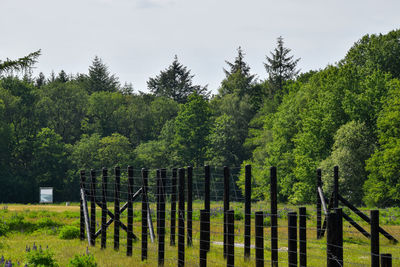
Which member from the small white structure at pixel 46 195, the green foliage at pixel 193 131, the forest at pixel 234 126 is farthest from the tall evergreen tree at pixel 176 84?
the small white structure at pixel 46 195

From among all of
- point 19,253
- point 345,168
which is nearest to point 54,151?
point 345,168

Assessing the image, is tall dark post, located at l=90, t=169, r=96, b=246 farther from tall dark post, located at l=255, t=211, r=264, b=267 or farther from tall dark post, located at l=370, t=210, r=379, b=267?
tall dark post, located at l=370, t=210, r=379, b=267

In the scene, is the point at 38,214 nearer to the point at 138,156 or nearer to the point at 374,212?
the point at 374,212

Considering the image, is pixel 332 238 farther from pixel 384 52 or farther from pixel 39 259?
pixel 384 52

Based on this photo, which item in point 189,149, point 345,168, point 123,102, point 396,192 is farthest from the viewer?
point 123,102

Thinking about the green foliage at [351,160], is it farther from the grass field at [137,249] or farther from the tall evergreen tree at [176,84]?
the tall evergreen tree at [176,84]

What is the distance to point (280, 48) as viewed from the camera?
77.9m

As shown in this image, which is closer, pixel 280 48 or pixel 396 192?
pixel 396 192

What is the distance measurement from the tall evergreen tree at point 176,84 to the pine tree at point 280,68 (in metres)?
26.2

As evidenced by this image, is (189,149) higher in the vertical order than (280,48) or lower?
lower

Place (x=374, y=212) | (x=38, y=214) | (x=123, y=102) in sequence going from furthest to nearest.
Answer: (x=123, y=102) < (x=38, y=214) < (x=374, y=212)

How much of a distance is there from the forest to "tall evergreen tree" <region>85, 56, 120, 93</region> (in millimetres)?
222

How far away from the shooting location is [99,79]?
350 ft

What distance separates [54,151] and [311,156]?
124 ft
